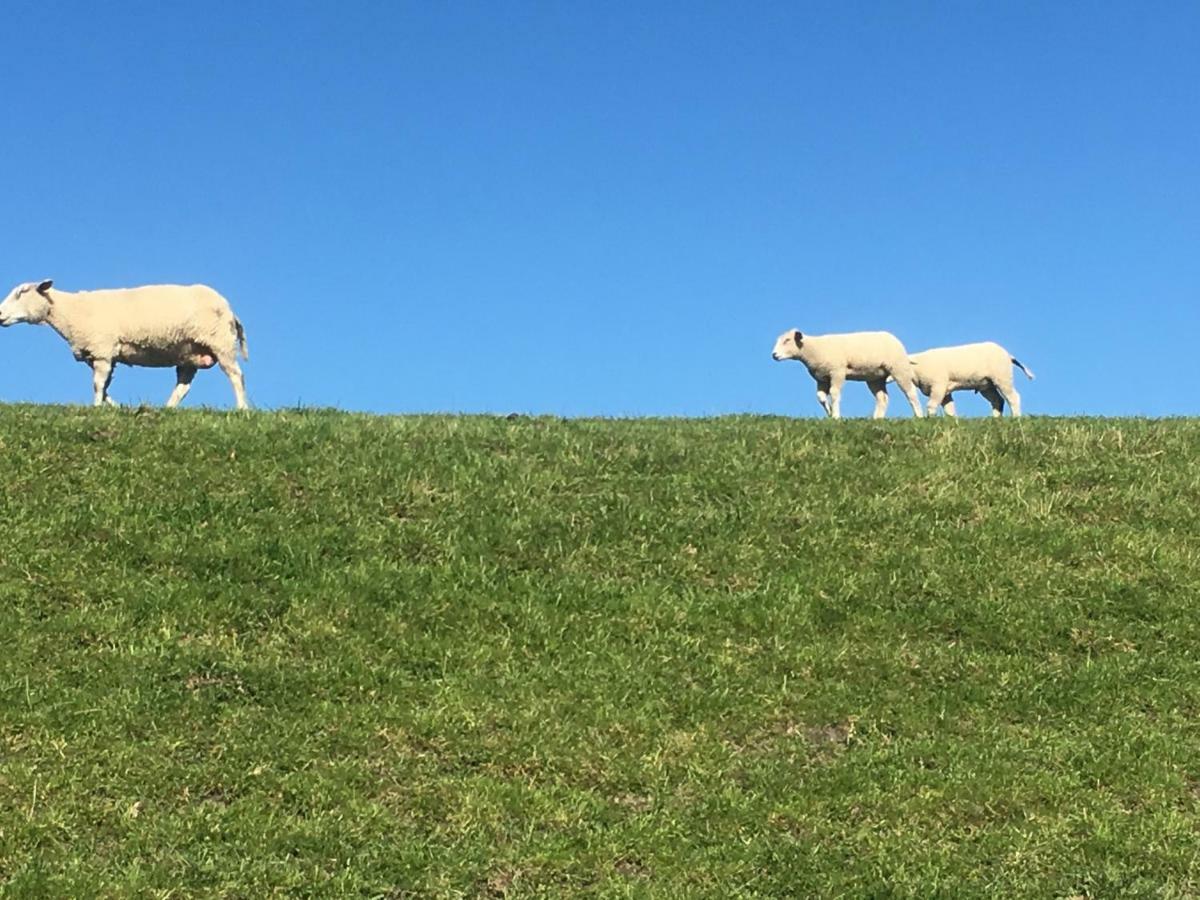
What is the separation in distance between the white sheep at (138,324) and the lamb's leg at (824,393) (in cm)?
1408

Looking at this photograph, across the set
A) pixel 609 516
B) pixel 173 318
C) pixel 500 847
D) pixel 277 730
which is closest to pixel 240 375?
pixel 173 318

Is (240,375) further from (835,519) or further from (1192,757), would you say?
(1192,757)

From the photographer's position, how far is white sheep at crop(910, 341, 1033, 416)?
1257 inches

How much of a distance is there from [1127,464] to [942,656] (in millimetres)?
6350

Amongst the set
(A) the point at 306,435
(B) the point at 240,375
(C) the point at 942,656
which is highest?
(B) the point at 240,375

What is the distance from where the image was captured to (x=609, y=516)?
13141 millimetres

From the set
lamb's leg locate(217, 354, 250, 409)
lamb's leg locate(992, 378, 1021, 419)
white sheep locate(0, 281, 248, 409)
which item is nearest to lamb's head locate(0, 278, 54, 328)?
white sheep locate(0, 281, 248, 409)

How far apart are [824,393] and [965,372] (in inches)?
185

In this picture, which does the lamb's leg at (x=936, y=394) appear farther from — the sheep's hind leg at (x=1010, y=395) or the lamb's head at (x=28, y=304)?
the lamb's head at (x=28, y=304)

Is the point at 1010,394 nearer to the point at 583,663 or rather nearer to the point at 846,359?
the point at 846,359

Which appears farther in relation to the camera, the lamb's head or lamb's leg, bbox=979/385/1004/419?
lamb's leg, bbox=979/385/1004/419

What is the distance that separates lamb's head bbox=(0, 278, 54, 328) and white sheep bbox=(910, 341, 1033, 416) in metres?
20.4

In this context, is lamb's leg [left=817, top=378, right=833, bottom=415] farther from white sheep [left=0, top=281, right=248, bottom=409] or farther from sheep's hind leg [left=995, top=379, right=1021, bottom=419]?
white sheep [left=0, top=281, right=248, bottom=409]

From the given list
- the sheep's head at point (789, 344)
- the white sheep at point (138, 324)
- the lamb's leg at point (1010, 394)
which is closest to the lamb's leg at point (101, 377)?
the white sheep at point (138, 324)
